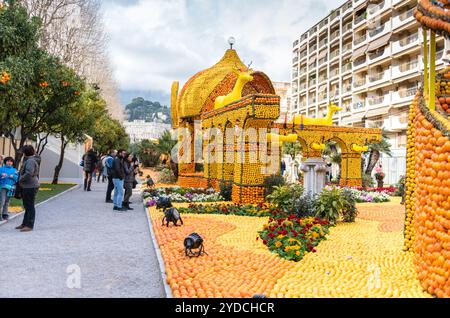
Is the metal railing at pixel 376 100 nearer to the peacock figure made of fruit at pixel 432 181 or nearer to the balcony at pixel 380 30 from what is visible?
the balcony at pixel 380 30

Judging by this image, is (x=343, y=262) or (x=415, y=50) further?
(x=415, y=50)

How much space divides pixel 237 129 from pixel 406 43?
28.0 meters

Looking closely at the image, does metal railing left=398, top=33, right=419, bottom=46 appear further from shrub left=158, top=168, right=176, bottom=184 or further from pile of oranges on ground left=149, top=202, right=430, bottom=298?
pile of oranges on ground left=149, top=202, right=430, bottom=298

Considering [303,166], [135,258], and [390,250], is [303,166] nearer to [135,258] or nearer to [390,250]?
[390,250]

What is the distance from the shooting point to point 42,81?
13789 mm

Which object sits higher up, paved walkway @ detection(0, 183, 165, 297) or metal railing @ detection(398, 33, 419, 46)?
metal railing @ detection(398, 33, 419, 46)

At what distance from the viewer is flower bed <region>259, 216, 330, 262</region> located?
6863 mm

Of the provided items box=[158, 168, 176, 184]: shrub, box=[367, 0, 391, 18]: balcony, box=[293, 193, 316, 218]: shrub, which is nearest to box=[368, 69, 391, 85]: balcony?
box=[367, 0, 391, 18]: balcony

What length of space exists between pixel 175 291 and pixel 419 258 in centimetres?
290

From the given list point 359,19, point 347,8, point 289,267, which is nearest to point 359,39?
point 359,19

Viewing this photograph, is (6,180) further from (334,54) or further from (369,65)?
(334,54)

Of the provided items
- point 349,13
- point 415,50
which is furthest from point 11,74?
point 349,13

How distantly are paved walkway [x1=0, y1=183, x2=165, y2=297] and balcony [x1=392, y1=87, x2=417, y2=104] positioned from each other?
30.7 m

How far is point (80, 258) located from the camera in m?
6.69
